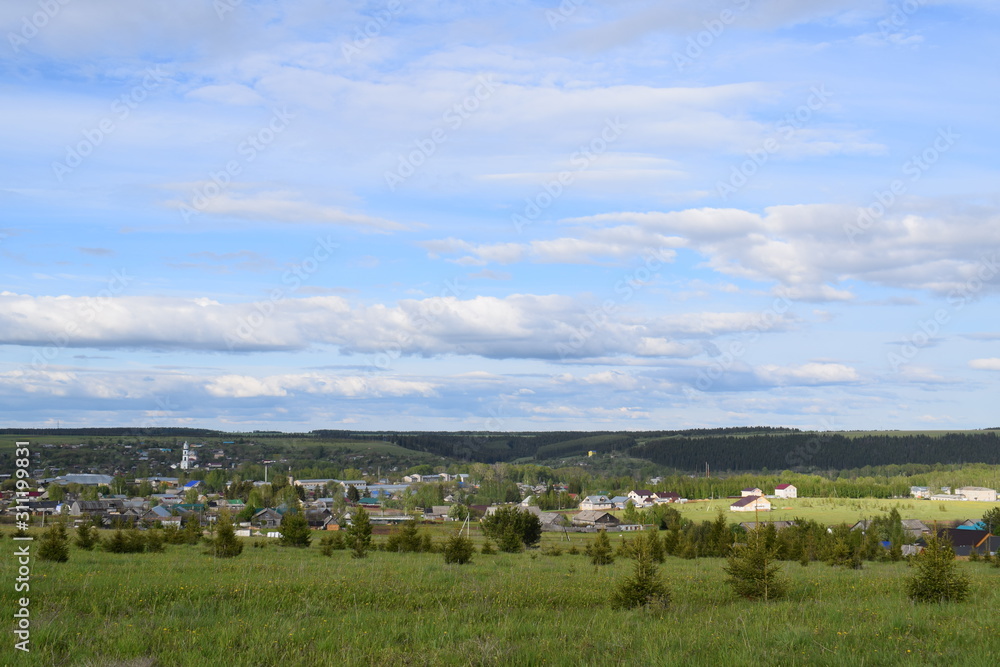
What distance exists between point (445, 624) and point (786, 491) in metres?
158

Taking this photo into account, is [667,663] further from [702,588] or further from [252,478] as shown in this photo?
[252,478]

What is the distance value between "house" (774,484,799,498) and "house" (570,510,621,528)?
54949mm

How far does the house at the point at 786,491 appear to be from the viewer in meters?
154

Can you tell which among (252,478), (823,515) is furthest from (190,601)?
(252,478)

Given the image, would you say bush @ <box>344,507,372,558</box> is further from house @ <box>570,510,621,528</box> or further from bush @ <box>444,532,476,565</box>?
house @ <box>570,510,621,528</box>

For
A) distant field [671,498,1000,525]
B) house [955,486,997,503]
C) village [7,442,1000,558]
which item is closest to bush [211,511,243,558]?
village [7,442,1000,558]

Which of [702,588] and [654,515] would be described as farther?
[654,515]

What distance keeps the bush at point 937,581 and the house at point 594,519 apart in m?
90.5

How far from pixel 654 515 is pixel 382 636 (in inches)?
3651

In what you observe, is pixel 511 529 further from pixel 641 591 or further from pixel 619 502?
pixel 619 502

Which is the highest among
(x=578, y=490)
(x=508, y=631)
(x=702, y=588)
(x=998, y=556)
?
(x=508, y=631)

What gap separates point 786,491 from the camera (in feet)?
511

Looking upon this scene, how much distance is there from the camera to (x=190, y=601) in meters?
14.1

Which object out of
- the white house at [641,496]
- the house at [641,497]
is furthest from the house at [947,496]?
the house at [641,497]
